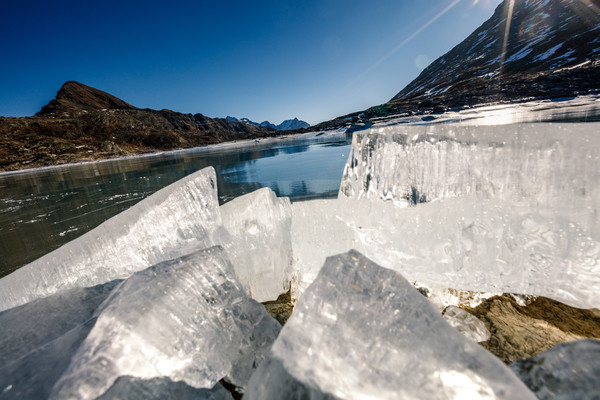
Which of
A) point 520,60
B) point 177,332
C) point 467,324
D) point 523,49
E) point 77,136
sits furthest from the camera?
point 523,49

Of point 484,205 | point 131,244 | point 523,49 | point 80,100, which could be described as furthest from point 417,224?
point 80,100

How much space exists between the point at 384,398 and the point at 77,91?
387 feet

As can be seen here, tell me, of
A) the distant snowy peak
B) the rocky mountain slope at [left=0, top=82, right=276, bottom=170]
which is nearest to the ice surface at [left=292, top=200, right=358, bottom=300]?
the distant snowy peak

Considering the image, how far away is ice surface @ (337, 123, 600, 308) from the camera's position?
44.8 inches

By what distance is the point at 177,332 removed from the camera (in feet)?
2.63

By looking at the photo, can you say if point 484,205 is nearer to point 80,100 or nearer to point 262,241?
point 262,241

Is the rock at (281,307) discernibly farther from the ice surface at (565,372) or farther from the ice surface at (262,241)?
the ice surface at (565,372)

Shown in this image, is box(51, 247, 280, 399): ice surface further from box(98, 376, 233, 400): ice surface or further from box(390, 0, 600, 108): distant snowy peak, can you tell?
box(390, 0, 600, 108): distant snowy peak

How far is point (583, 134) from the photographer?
3.71 ft

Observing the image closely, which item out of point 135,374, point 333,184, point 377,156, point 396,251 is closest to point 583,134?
point 377,156

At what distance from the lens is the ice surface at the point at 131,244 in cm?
129

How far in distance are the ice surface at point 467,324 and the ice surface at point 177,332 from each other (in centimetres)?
95

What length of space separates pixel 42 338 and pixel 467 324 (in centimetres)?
193

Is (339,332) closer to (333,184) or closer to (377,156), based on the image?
(377,156)
